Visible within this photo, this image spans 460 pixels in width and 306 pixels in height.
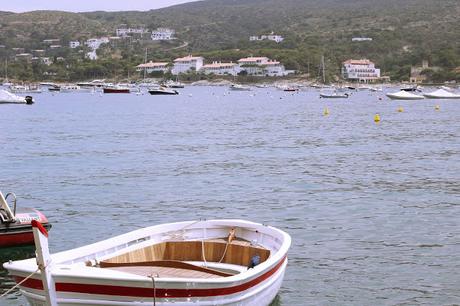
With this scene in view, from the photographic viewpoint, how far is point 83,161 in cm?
4116

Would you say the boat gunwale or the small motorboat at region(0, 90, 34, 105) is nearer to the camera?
the boat gunwale

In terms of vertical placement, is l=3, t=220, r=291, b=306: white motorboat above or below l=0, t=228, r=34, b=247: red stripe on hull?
above

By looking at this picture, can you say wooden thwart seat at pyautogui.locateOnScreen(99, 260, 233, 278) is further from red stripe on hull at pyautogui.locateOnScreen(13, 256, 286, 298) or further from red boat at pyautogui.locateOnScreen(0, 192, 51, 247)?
red boat at pyautogui.locateOnScreen(0, 192, 51, 247)

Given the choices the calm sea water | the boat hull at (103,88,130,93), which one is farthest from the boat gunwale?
the boat hull at (103,88,130,93)

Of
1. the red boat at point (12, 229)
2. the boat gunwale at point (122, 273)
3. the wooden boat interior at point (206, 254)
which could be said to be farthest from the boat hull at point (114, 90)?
the wooden boat interior at point (206, 254)

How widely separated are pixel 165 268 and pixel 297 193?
54.2 ft

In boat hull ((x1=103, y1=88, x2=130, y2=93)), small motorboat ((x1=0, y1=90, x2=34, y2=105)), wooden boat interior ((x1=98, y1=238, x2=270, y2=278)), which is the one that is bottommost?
boat hull ((x1=103, y1=88, x2=130, y2=93))

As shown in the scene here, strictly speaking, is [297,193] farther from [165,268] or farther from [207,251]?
[165,268]

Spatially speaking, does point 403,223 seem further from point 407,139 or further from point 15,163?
point 407,139

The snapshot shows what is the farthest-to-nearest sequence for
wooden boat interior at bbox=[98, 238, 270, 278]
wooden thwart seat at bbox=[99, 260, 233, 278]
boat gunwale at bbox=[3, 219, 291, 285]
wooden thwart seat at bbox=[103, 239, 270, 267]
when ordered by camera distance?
1. wooden thwart seat at bbox=[103, 239, 270, 267]
2. wooden boat interior at bbox=[98, 238, 270, 278]
3. wooden thwart seat at bbox=[99, 260, 233, 278]
4. boat gunwale at bbox=[3, 219, 291, 285]

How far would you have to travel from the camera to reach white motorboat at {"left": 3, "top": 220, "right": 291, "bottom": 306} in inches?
448

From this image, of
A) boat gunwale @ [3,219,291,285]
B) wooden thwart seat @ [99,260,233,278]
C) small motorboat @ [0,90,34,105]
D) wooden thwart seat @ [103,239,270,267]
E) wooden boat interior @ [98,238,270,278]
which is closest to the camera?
boat gunwale @ [3,219,291,285]

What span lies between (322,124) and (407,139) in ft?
59.2

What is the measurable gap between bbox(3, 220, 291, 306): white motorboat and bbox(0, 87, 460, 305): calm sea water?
63.4 inches
